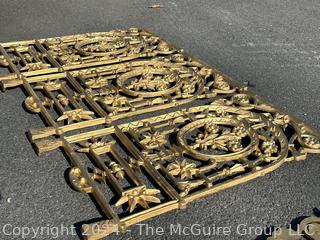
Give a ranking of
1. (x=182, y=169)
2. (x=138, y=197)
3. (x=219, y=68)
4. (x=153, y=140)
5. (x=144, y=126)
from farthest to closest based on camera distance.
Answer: (x=219, y=68) < (x=144, y=126) < (x=153, y=140) < (x=182, y=169) < (x=138, y=197)

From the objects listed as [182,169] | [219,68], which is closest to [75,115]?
[182,169]

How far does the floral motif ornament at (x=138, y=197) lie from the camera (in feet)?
7.66

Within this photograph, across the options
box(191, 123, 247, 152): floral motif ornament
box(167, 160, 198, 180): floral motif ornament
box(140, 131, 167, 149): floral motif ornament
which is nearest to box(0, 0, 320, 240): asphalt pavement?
box(167, 160, 198, 180): floral motif ornament

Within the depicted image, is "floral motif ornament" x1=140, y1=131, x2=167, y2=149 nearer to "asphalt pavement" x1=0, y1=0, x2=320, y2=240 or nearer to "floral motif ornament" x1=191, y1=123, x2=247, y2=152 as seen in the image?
"floral motif ornament" x1=191, y1=123, x2=247, y2=152

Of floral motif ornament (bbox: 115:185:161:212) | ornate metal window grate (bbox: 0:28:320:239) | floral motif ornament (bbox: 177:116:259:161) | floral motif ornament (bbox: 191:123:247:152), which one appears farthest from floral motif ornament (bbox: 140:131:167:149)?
floral motif ornament (bbox: 115:185:161:212)

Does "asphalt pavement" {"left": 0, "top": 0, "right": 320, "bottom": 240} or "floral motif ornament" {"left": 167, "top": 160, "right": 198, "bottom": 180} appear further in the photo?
"floral motif ornament" {"left": 167, "top": 160, "right": 198, "bottom": 180}

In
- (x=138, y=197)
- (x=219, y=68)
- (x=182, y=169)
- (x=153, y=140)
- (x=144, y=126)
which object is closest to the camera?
(x=138, y=197)

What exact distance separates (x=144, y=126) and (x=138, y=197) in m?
0.78

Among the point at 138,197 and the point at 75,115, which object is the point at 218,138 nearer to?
the point at 138,197

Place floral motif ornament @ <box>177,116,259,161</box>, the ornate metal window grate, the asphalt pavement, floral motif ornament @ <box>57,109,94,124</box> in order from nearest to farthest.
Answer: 1. the asphalt pavement
2. the ornate metal window grate
3. floral motif ornament @ <box>177,116,259,161</box>
4. floral motif ornament @ <box>57,109,94,124</box>

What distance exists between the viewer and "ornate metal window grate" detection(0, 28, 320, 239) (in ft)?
8.15

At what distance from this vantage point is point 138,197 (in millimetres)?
2361

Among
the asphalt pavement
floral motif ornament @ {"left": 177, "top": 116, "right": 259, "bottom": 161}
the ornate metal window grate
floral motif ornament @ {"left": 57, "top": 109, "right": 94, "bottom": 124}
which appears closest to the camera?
the asphalt pavement

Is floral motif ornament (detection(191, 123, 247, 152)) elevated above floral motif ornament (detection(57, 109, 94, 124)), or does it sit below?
above
